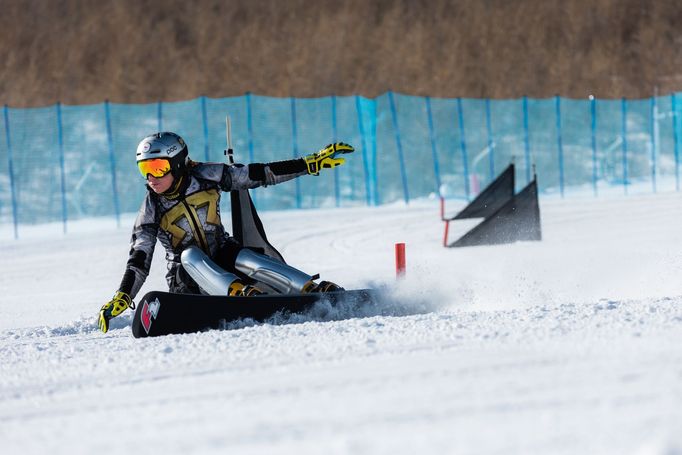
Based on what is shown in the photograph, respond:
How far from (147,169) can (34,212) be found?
637 inches

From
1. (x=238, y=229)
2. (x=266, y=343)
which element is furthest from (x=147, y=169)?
(x=266, y=343)

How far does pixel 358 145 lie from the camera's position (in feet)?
80.6

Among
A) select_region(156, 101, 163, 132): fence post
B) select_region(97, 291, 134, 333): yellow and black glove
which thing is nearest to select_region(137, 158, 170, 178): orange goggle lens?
select_region(97, 291, 134, 333): yellow and black glove

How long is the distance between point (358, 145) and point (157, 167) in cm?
1788

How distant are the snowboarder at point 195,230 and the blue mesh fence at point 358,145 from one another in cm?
1519

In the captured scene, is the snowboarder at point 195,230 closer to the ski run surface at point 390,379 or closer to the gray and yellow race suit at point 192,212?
the gray and yellow race suit at point 192,212

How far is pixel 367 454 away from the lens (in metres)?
3.06

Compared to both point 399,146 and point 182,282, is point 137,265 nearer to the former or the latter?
point 182,282

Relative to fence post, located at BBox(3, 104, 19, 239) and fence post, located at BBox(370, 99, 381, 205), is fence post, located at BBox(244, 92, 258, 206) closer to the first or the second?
fence post, located at BBox(370, 99, 381, 205)

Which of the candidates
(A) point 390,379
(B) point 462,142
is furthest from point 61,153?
(A) point 390,379

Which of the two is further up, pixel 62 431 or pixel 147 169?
pixel 147 169

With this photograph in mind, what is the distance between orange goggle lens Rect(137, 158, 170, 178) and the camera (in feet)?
22.5

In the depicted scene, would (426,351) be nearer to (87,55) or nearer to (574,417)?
(574,417)

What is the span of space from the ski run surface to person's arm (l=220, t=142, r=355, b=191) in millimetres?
1077
